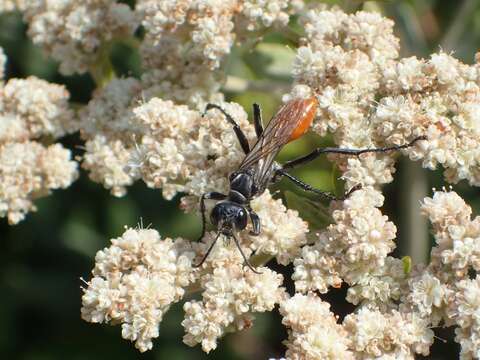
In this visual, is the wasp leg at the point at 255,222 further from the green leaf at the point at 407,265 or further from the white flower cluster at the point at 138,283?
the green leaf at the point at 407,265

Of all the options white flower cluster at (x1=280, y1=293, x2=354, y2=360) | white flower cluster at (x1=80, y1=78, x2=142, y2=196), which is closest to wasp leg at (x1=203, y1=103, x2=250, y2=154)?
white flower cluster at (x1=80, y1=78, x2=142, y2=196)

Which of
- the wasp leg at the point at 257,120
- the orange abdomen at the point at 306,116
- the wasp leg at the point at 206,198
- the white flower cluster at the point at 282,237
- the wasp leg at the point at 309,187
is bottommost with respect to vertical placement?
the white flower cluster at the point at 282,237

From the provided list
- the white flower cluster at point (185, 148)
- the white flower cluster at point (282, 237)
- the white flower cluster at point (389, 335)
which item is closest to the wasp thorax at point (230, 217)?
the white flower cluster at point (282, 237)

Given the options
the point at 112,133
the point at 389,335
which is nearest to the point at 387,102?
the point at 389,335

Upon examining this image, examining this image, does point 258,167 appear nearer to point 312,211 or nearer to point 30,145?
point 312,211

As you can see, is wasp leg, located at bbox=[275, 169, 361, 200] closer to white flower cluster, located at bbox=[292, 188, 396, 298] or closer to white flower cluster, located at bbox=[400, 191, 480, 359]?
white flower cluster, located at bbox=[292, 188, 396, 298]
